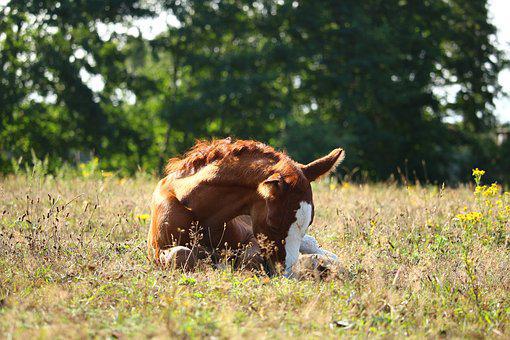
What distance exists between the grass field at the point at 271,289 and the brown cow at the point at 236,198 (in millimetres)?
373

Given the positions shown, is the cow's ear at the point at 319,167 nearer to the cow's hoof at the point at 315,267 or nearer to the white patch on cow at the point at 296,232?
the white patch on cow at the point at 296,232

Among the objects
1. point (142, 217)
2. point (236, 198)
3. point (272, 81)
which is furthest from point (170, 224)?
point (272, 81)

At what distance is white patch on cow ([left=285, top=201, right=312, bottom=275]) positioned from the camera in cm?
526

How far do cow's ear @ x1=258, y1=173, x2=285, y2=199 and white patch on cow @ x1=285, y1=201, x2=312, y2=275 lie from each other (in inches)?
8.8

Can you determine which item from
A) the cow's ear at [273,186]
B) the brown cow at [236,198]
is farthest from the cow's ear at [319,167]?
the cow's ear at [273,186]

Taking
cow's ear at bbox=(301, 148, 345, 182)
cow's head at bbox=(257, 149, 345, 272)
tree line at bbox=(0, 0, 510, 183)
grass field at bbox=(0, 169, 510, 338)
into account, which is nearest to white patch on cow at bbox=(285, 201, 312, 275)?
cow's head at bbox=(257, 149, 345, 272)

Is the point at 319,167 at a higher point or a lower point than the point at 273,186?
higher

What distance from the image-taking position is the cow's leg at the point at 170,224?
591 cm

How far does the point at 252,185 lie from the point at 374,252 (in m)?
1.71

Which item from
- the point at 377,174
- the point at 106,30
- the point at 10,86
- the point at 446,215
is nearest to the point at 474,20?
the point at 377,174

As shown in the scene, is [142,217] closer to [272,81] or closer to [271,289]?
[271,289]

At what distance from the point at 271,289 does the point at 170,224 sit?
4.20ft

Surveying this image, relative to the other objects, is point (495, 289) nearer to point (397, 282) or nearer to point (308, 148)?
point (397, 282)

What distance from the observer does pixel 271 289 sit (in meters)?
5.15
